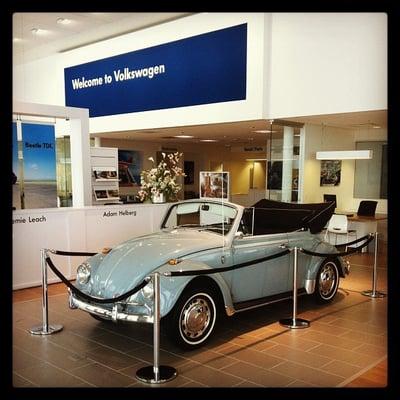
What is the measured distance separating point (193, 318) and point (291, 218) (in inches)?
101

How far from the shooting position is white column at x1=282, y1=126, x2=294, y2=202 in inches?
374

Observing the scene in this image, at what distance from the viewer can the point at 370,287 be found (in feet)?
22.0

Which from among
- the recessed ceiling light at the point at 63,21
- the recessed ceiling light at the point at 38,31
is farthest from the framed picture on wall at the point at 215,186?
the recessed ceiling light at the point at 38,31

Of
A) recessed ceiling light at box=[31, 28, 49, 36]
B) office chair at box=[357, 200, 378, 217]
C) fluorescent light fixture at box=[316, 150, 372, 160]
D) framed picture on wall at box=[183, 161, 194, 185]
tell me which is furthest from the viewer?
framed picture on wall at box=[183, 161, 194, 185]

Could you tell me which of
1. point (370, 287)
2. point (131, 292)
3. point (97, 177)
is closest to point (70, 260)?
point (97, 177)

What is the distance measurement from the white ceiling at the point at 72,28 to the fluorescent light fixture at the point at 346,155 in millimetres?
4340

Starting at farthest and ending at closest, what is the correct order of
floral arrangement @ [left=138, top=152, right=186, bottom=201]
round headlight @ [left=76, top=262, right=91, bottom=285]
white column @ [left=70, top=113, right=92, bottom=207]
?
floral arrangement @ [left=138, top=152, right=186, bottom=201], white column @ [left=70, top=113, right=92, bottom=207], round headlight @ [left=76, top=262, right=91, bottom=285]

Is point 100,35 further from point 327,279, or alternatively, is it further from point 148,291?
point 148,291

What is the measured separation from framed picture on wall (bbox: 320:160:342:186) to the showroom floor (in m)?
5.14

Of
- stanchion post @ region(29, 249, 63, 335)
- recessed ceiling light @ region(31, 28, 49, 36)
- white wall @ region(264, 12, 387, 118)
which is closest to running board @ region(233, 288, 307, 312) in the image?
stanchion post @ region(29, 249, 63, 335)

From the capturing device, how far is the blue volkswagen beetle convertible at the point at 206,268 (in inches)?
163

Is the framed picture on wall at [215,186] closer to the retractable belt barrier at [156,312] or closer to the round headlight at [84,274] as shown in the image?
the retractable belt barrier at [156,312]

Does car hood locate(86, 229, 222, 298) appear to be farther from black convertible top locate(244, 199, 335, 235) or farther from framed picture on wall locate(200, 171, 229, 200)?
black convertible top locate(244, 199, 335, 235)
